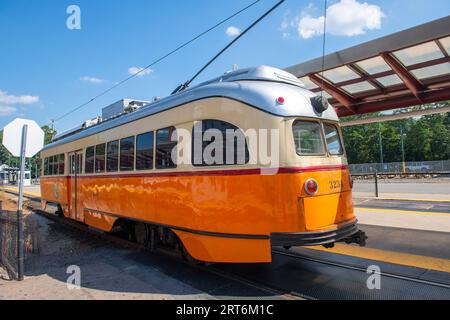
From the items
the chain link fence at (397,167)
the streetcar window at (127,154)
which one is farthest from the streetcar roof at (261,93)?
the chain link fence at (397,167)

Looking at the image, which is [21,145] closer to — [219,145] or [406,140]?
[219,145]

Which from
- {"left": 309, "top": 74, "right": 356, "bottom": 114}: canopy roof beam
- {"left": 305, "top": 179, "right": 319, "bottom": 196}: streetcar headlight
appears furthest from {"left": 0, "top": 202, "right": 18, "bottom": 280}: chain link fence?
{"left": 309, "top": 74, "right": 356, "bottom": 114}: canopy roof beam

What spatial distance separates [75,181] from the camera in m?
9.97

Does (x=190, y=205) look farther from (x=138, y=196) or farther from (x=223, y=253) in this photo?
(x=138, y=196)

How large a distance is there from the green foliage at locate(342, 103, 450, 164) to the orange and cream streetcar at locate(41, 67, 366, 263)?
56.7 metres

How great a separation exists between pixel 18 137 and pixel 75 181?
13.5 ft

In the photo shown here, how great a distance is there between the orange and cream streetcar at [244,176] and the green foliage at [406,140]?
186 feet

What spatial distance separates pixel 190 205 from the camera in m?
5.27

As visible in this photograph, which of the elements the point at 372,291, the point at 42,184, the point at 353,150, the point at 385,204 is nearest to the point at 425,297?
the point at 372,291

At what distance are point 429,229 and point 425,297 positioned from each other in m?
4.55

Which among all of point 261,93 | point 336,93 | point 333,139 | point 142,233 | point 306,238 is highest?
point 336,93

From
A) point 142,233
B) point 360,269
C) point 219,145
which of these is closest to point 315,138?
point 219,145

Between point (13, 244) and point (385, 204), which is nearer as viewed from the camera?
point (13, 244)

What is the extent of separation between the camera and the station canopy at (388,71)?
6816 mm
